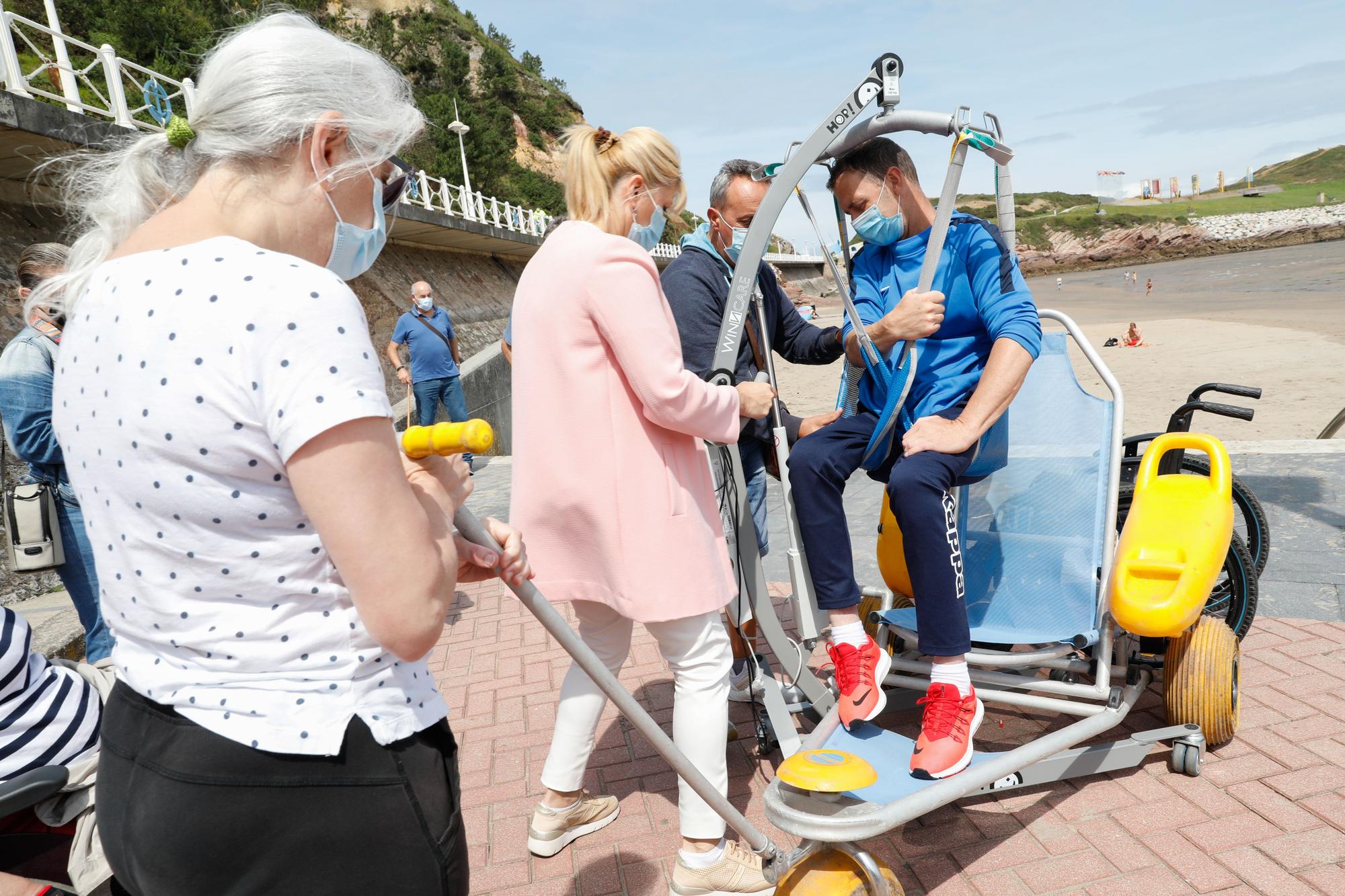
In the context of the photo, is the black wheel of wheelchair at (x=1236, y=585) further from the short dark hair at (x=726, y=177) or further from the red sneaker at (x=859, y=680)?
the short dark hair at (x=726, y=177)

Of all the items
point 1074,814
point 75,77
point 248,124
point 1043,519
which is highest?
point 75,77

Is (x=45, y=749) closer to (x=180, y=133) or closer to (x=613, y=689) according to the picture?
(x=613, y=689)

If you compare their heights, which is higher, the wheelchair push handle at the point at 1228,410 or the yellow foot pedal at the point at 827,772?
the wheelchair push handle at the point at 1228,410

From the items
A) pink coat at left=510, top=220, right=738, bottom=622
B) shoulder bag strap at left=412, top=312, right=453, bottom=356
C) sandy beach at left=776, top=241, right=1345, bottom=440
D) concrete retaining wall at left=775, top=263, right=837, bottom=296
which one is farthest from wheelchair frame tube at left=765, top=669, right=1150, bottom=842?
concrete retaining wall at left=775, top=263, right=837, bottom=296

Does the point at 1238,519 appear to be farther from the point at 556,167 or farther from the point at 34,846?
the point at 556,167

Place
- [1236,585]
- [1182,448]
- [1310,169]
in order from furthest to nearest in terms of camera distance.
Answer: [1310,169] < [1236,585] < [1182,448]

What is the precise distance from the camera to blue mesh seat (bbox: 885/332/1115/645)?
2.93m

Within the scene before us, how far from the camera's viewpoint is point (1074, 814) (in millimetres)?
2682

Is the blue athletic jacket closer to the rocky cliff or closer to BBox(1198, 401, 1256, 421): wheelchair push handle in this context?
BBox(1198, 401, 1256, 421): wheelchair push handle

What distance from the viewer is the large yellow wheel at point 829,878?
2.11 metres

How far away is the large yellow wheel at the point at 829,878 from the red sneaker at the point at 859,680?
1.76ft

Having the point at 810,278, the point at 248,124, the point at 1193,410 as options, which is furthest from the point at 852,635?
the point at 810,278

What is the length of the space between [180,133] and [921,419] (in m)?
2.18

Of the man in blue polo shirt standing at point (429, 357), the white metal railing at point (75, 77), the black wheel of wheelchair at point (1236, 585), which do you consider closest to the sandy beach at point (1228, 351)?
the man in blue polo shirt standing at point (429, 357)
